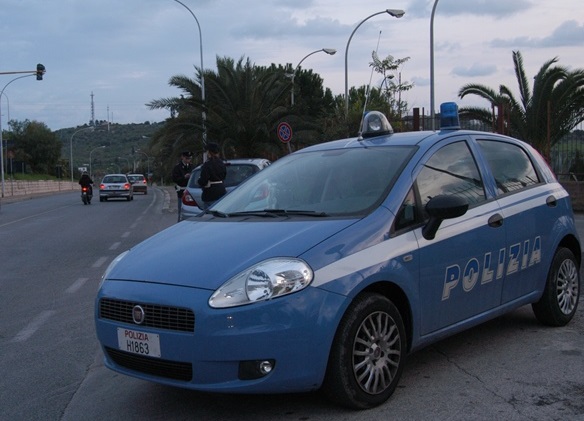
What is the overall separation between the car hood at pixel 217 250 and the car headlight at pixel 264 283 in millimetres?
47

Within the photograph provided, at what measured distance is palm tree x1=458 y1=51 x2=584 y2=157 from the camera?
2098 centimetres

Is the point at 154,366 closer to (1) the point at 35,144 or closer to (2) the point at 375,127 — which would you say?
(2) the point at 375,127

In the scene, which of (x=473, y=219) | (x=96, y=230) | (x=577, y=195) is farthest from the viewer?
(x=577, y=195)

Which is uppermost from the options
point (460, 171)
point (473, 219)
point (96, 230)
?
point (460, 171)

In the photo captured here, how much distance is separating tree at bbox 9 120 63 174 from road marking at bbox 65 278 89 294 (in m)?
88.3

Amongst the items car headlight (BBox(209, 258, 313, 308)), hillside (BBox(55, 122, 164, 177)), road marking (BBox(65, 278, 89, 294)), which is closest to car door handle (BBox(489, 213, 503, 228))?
car headlight (BBox(209, 258, 313, 308))

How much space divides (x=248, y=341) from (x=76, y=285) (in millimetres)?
5988

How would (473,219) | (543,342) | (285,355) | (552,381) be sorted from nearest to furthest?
1. (285,355)
2. (552,381)
3. (473,219)
4. (543,342)

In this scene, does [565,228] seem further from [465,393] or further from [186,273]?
[186,273]

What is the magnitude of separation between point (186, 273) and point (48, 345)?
8.73 ft

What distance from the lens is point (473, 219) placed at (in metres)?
5.02

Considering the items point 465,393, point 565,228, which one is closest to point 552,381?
point 465,393

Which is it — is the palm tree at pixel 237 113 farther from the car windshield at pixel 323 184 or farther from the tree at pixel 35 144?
the tree at pixel 35 144

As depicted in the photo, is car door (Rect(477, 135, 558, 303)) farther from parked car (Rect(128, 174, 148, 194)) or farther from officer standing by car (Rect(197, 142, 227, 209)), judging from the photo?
parked car (Rect(128, 174, 148, 194))
